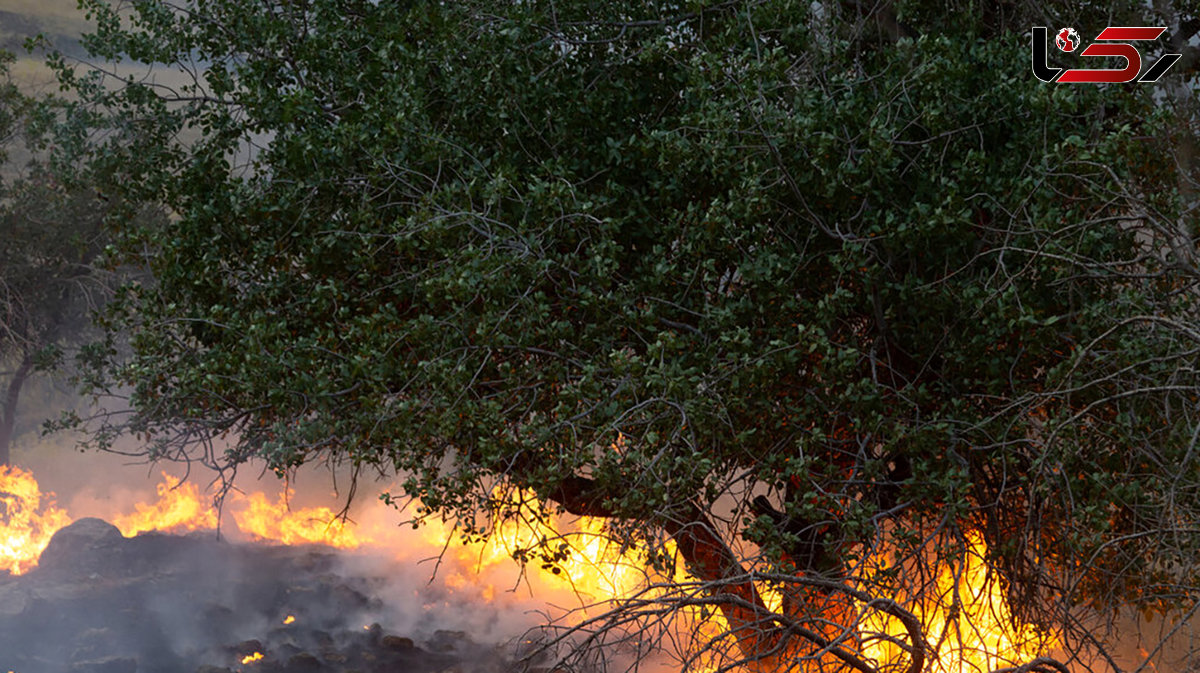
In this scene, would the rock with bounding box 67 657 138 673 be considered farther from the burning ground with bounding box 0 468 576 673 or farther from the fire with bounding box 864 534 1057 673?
the fire with bounding box 864 534 1057 673

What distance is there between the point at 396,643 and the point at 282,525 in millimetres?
5115

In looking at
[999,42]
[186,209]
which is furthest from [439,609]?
[999,42]

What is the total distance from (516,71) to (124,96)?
316 cm

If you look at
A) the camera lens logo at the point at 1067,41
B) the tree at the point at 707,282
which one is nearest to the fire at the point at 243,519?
the tree at the point at 707,282

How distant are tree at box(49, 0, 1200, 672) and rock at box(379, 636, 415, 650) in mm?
8156

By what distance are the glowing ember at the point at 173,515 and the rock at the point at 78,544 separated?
1.37 m

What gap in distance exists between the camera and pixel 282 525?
1845 cm

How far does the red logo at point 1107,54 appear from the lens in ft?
20.1

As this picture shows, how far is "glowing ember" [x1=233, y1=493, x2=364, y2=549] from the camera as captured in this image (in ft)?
59.0

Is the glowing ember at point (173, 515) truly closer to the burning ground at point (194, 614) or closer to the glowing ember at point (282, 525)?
the glowing ember at point (282, 525)

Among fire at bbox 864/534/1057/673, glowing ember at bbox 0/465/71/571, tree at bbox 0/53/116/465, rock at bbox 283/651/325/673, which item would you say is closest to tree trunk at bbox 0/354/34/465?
glowing ember at bbox 0/465/71/571

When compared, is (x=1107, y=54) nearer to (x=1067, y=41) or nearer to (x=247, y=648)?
(x=1067, y=41)

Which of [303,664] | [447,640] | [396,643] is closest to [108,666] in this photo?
[303,664]

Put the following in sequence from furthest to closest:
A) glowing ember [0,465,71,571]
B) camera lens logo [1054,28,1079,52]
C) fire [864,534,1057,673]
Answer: glowing ember [0,465,71,571], camera lens logo [1054,28,1079,52], fire [864,534,1057,673]
